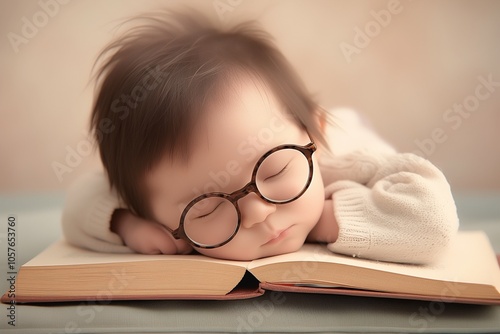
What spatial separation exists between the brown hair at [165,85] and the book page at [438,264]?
286 mm

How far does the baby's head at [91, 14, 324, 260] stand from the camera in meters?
1.26

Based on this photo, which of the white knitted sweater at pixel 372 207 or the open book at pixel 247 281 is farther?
the white knitted sweater at pixel 372 207

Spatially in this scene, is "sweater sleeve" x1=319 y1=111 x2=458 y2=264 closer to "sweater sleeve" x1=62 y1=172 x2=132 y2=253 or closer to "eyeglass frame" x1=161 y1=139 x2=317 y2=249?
"eyeglass frame" x1=161 y1=139 x2=317 y2=249

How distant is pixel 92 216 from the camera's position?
1.53 meters

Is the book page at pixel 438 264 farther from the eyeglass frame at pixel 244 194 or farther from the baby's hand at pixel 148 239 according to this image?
the baby's hand at pixel 148 239

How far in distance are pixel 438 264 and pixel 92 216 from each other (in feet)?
2.59

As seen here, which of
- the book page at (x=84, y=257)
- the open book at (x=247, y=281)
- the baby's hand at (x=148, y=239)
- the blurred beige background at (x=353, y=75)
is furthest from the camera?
the blurred beige background at (x=353, y=75)

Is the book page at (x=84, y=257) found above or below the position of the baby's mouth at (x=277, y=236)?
above

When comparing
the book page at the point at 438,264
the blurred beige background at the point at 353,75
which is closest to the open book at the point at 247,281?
the book page at the point at 438,264

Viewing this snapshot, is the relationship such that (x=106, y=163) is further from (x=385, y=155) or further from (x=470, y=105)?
(x=470, y=105)

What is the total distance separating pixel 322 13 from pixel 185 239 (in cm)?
102

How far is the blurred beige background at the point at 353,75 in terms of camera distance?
1979 millimetres

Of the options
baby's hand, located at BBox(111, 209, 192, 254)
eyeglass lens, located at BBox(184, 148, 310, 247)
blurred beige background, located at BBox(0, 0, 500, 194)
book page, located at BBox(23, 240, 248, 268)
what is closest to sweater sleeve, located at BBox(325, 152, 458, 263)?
eyeglass lens, located at BBox(184, 148, 310, 247)

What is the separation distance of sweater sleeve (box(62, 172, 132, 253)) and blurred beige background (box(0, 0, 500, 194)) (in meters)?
0.41
